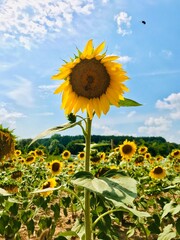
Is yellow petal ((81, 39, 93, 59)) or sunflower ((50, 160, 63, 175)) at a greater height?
yellow petal ((81, 39, 93, 59))

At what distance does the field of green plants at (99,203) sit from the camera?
1711 mm

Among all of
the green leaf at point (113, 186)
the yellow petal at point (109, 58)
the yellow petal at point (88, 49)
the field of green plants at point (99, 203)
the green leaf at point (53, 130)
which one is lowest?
the field of green plants at point (99, 203)

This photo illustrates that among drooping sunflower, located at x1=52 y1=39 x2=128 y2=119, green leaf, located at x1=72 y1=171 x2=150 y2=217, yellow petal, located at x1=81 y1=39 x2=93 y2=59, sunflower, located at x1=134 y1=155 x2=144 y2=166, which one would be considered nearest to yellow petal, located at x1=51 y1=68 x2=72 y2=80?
drooping sunflower, located at x1=52 y1=39 x2=128 y2=119

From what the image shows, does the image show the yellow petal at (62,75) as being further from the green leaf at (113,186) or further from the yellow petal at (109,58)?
the green leaf at (113,186)

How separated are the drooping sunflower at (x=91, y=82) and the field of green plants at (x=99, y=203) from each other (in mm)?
279

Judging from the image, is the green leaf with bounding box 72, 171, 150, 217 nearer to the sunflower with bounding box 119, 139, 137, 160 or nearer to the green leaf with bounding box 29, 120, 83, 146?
the green leaf with bounding box 29, 120, 83, 146

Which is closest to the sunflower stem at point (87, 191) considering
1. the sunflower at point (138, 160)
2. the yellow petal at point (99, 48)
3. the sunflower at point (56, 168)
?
the yellow petal at point (99, 48)

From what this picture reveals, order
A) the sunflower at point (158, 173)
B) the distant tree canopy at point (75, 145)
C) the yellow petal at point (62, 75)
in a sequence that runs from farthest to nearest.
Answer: the distant tree canopy at point (75, 145)
the sunflower at point (158, 173)
the yellow petal at point (62, 75)

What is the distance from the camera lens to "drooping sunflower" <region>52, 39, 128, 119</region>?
2.16 meters

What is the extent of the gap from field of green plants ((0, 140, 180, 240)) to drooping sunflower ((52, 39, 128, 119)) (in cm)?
28

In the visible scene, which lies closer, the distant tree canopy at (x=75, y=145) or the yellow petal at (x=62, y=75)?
the yellow petal at (x=62, y=75)

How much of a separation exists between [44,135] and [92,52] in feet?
2.05

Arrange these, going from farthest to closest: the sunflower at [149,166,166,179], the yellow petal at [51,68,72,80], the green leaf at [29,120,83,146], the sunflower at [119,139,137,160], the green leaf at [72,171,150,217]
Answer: the sunflower at [119,139,137,160]
the sunflower at [149,166,166,179]
the yellow petal at [51,68,72,80]
the green leaf at [29,120,83,146]
the green leaf at [72,171,150,217]

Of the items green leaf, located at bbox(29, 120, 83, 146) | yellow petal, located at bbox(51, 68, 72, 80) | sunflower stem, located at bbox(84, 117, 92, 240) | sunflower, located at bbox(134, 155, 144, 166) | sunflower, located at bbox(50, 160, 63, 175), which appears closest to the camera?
green leaf, located at bbox(29, 120, 83, 146)
